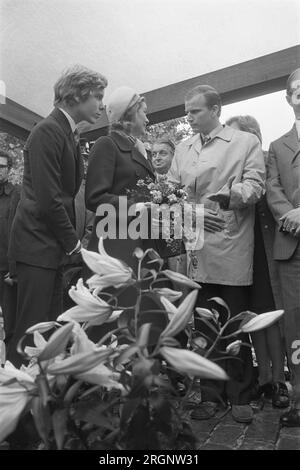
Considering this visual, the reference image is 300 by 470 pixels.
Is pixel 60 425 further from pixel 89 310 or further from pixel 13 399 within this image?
pixel 89 310

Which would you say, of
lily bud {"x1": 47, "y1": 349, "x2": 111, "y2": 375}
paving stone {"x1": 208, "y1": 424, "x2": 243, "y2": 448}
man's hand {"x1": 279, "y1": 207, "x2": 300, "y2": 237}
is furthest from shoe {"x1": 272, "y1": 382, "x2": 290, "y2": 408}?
lily bud {"x1": 47, "y1": 349, "x2": 111, "y2": 375}

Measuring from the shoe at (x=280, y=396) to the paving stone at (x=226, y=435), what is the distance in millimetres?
500

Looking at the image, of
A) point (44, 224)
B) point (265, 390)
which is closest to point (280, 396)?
point (265, 390)

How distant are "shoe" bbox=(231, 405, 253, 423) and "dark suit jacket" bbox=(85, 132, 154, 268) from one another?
0.90m

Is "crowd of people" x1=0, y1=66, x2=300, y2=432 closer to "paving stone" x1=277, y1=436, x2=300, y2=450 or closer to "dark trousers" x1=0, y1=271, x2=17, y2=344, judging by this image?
A: "paving stone" x1=277, y1=436, x2=300, y2=450

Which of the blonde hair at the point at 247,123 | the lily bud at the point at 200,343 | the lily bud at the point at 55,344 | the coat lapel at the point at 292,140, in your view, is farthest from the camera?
the blonde hair at the point at 247,123

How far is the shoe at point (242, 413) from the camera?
2617 millimetres

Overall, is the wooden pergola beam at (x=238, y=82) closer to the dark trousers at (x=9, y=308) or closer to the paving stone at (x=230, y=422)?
the dark trousers at (x=9, y=308)

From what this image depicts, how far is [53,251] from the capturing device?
241 cm

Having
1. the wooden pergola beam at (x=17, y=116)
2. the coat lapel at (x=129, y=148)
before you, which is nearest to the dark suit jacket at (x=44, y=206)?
the coat lapel at (x=129, y=148)

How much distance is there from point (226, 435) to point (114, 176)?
138 centimetres

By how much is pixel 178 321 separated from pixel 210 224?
188 cm

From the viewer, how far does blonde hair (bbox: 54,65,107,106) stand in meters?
2.65

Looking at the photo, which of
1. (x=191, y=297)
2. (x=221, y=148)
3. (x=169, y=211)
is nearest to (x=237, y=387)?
(x=169, y=211)
